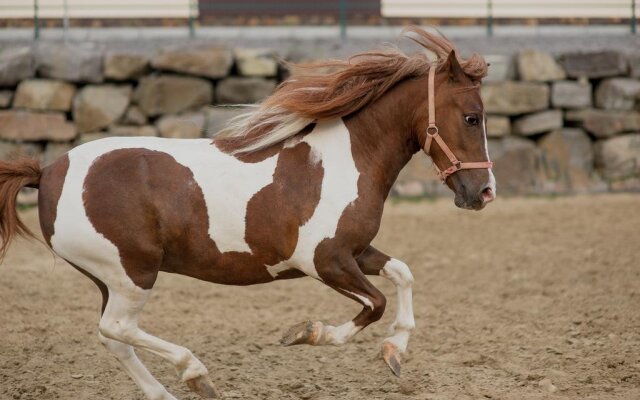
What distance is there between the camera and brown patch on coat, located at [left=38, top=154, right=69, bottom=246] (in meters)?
4.24

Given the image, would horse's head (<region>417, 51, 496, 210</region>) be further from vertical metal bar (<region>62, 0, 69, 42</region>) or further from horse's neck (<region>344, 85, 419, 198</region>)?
vertical metal bar (<region>62, 0, 69, 42</region>)

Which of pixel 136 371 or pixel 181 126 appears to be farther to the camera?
pixel 181 126

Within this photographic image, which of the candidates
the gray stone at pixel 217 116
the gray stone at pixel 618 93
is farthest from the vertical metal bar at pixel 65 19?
the gray stone at pixel 618 93

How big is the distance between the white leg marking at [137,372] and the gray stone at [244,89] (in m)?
6.80

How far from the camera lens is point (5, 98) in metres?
10.8

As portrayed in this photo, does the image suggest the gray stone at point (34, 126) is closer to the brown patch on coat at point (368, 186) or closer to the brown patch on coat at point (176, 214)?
the brown patch on coat at point (176, 214)

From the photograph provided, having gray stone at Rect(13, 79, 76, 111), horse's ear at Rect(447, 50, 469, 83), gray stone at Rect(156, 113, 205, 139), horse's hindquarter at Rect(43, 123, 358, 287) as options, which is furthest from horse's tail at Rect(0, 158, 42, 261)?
gray stone at Rect(13, 79, 76, 111)

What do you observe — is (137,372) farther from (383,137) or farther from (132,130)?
(132,130)

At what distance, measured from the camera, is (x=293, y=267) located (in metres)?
4.35

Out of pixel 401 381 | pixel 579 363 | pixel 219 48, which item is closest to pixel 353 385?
pixel 401 381

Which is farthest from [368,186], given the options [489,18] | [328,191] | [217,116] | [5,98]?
[489,18]

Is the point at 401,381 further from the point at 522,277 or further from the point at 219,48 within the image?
the point at 219,48

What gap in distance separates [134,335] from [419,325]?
2524 mm

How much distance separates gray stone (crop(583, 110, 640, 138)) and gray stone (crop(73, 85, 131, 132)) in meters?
6.15
